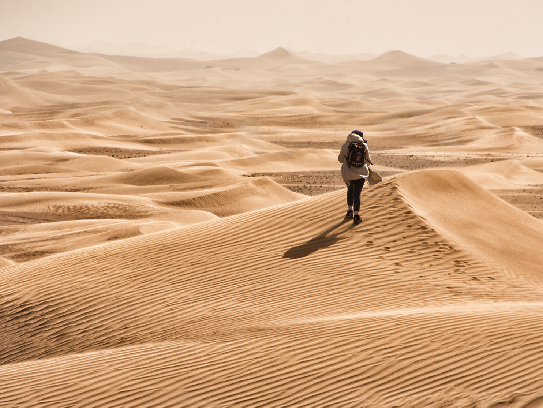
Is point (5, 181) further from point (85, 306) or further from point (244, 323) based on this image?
point (244, 323)

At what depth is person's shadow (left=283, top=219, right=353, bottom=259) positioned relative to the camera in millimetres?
8938

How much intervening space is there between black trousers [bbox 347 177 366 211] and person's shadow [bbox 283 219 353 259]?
364 millimetres

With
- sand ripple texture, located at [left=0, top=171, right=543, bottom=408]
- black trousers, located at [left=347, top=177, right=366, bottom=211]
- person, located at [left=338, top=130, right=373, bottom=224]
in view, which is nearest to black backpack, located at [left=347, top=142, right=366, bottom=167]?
person, located at [left=338, top=130, right=373, bottom=224]

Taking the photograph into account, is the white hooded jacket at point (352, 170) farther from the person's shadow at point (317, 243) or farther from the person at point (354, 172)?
the person's shadow at point (317, 243)

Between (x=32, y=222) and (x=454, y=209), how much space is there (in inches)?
452

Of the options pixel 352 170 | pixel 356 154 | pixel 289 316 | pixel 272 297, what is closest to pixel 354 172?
pixel 352 170

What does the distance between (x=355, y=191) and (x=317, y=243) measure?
3.36 feet

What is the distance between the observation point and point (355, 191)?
365 inches

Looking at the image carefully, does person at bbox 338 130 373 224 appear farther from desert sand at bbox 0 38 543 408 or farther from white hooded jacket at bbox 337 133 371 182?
desert sand at bbox 0 38 543 408

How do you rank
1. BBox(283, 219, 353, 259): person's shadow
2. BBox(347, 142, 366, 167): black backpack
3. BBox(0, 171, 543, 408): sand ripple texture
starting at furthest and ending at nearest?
BBox(347, 142, 366, 167): black backpack
BBox(283, 219, 353, 259): person's shadow
BBox(0, 171, 543, 408): sand ripple texture

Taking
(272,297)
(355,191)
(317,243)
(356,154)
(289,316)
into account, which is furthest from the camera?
(355,191)

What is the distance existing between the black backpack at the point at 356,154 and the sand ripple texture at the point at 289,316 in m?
1.02

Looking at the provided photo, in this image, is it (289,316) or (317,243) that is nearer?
(289,316)

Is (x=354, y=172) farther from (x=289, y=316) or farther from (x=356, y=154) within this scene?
(x=289, y=316)
